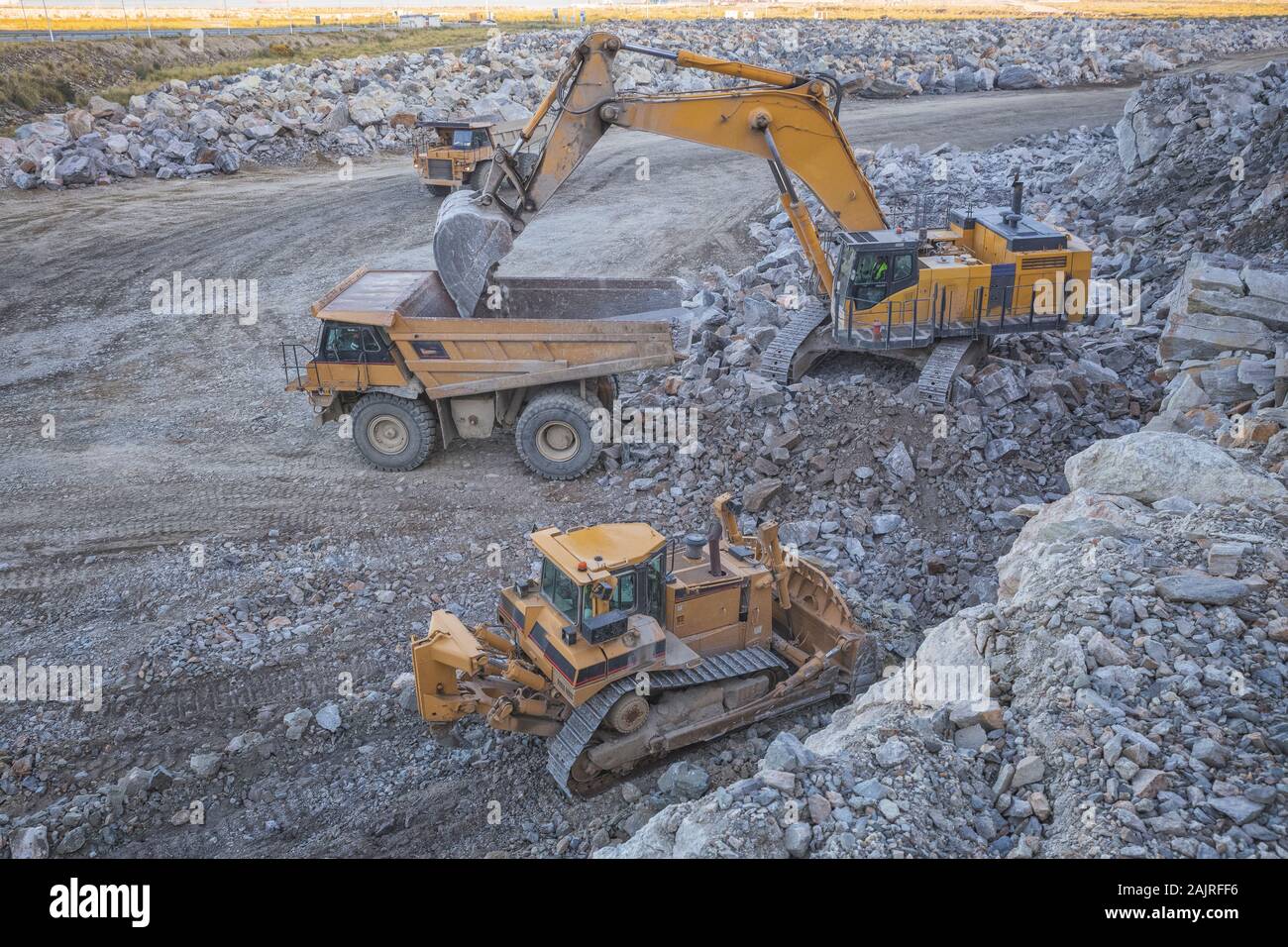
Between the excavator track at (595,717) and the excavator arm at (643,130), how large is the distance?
6655mm

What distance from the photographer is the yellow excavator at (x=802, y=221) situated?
478 inches

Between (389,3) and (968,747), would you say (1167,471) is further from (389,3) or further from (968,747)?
(389,3)

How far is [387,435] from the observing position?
12.6 meters

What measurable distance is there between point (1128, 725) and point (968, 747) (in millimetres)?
931

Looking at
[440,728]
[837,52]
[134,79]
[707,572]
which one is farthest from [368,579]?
[837,52]

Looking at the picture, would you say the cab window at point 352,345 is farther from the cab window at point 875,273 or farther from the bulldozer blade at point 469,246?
the cab window at point 875,273

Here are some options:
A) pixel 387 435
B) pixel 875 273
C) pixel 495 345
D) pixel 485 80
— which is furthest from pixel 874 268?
pixel 485 80

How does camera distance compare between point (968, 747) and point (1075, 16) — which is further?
point (1075, 16)

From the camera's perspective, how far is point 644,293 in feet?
47.9

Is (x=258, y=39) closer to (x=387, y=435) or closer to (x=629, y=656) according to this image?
(x=387, y=435)

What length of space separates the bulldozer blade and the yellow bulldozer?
218 inches

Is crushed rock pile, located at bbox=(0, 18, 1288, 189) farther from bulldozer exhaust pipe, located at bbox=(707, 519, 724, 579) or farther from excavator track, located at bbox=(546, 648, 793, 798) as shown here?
excavator track, located at bbox=(546, 648, 793, 798)

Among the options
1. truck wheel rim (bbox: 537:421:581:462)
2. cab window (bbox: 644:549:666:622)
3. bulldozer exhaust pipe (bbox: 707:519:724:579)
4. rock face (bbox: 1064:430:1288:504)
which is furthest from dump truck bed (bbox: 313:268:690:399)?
rock face (bbox: 1064:430:1288:504)

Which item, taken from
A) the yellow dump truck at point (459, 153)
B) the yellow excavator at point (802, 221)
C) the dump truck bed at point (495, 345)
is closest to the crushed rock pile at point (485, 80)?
the yellow dump truck at point (459, 153)
